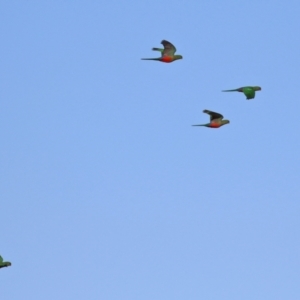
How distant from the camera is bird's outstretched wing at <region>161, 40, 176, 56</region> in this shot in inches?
2272

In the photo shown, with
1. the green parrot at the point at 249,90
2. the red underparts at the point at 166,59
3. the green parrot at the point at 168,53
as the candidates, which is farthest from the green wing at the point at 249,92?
the red underparts at the point at 166,59

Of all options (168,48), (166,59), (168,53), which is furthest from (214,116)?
(168,48)

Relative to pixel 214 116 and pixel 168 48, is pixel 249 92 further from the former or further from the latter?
pixel 168 48

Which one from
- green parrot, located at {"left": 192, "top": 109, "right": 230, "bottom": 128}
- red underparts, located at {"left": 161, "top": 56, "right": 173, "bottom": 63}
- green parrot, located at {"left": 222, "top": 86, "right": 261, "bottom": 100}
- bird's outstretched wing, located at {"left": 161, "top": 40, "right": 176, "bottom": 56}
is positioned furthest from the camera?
red underparts, located at {"left": 161, "top": 56, "right": 173, "bottom": 63}

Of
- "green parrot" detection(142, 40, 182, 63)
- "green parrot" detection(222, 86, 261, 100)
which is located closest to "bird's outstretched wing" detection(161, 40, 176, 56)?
"green parrot" detection(142, 40, 182, 63)

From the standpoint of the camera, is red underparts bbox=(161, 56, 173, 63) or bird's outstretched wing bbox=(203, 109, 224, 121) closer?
bird's outstretched wing bbox=(203, 109, 224, 121)

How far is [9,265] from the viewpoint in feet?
186

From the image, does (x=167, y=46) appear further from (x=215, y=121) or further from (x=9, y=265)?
(x=9, y=265)

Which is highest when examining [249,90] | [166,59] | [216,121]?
[166,59]

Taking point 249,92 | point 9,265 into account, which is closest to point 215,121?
point 249,92

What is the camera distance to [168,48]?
58000 millimetres

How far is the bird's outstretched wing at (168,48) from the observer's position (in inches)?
2272

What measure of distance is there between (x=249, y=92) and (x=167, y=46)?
7.30 metres

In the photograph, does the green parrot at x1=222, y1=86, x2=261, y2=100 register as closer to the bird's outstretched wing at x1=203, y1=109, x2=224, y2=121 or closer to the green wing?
the green wing
